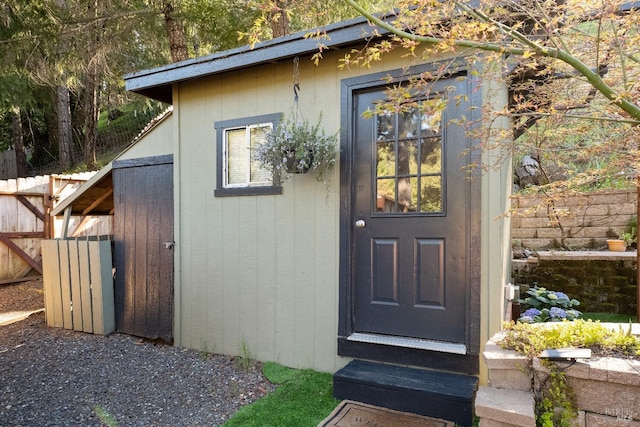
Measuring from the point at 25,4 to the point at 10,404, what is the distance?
530cm

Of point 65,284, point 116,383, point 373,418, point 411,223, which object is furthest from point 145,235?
point 373,418

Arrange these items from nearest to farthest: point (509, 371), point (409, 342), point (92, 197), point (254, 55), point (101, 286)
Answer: point (509, 371), point (409, 342), point (254, 55), point (101, 286), point (92, 197)

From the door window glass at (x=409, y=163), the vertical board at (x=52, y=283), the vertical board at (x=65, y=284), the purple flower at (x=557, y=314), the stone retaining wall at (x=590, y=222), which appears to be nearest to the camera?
the door window glass at (x=409, y=163)

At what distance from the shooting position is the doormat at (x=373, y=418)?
258 centimetres

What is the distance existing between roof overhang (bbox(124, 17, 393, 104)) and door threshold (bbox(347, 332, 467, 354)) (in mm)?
2138

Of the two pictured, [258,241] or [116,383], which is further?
[258,241]

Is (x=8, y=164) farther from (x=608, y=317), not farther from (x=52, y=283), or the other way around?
(x=608, y=317)

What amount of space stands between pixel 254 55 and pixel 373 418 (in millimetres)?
2981

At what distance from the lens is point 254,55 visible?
3.61 meters

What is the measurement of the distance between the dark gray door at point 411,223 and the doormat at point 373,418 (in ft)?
1.91

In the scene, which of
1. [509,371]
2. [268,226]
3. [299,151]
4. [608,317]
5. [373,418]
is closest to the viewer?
[509,371]

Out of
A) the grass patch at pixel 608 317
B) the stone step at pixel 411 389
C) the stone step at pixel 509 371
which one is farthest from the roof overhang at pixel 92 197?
the grass patch at pixel 608 317

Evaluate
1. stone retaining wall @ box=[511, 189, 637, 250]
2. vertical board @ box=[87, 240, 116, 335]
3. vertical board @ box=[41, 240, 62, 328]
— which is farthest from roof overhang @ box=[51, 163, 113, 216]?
stone retaining wall @ box=[511, 189, 637, 250]

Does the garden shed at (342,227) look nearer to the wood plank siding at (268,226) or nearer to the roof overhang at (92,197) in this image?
the wood plank siding at (268,226)
